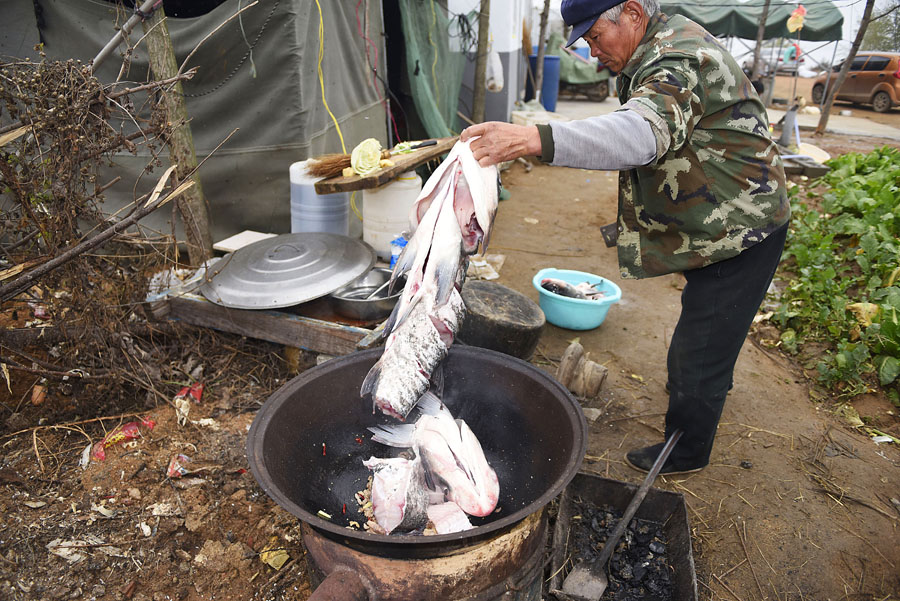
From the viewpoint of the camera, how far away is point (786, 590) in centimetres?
268

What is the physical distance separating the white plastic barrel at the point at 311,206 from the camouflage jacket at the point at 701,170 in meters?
2.75

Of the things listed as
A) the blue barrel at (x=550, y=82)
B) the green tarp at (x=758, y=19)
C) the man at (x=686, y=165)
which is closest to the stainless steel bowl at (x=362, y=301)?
the man at (x=686, y=165)

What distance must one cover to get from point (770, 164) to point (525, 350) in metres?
1.90

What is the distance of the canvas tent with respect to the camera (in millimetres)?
4824

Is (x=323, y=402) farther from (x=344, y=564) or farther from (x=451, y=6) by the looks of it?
(x=451, y=6)

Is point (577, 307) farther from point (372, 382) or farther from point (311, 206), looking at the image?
point (372, 382)

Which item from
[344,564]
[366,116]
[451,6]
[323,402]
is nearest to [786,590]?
[344,564]

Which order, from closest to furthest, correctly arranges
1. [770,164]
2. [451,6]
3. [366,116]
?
[770,164] → [366,116] → [451,6]

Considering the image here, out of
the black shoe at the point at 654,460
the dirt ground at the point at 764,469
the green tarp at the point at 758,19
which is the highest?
the green tarp at the point at 758,19

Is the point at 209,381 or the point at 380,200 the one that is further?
the point at 380,200

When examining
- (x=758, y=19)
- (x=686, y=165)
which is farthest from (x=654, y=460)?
(x=758, y=19)

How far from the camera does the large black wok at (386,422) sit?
2.28 m

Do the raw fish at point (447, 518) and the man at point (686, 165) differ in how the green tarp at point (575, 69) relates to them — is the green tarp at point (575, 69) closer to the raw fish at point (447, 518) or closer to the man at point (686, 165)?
the man at point (686, 165)

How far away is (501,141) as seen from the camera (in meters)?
1.95
